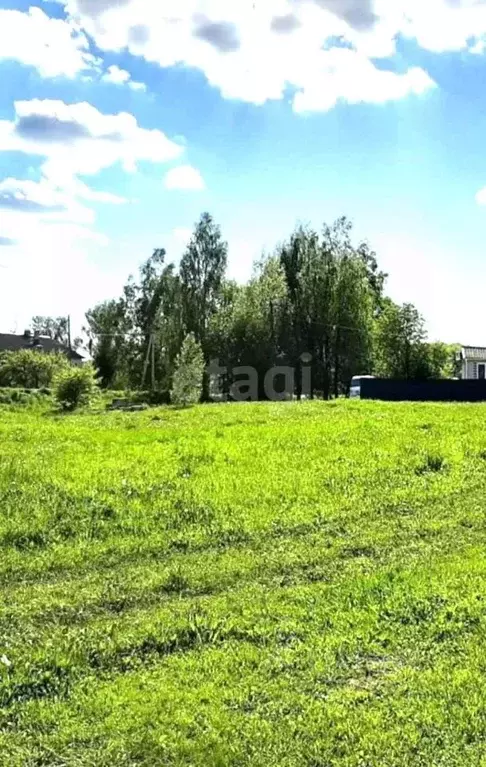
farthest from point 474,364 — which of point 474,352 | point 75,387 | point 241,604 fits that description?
point 241,604

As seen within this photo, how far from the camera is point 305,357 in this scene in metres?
35.5

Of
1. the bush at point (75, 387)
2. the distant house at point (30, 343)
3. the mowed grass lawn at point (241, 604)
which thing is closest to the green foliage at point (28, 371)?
the bush at point (75, 387)

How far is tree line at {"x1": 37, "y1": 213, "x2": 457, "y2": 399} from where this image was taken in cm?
3188

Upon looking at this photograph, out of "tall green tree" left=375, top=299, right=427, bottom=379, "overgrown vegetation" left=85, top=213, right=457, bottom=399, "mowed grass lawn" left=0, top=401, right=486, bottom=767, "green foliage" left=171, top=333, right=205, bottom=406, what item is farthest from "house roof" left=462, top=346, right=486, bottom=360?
"mowed grass lawn" left=0, top=401, right=486, bottom=767

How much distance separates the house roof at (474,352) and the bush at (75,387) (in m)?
26.8

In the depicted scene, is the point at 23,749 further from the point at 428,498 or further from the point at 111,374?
the point at 111,374

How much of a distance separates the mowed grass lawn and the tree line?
23.2 meters

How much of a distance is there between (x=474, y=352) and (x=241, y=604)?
4220 cm

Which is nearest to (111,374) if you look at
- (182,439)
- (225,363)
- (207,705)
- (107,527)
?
(225,363)

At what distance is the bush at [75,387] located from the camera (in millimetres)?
22703

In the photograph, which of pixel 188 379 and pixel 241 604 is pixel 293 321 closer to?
pixel 188 379

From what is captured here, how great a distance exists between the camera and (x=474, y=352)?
43969 mm

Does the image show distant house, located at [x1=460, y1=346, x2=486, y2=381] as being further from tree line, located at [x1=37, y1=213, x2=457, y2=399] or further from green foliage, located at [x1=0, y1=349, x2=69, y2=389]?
green foliage, located at [x1=0, y1=349, x2=69, y2=389]

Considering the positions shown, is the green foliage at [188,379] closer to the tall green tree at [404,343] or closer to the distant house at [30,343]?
the tall green tree at [404,343]
